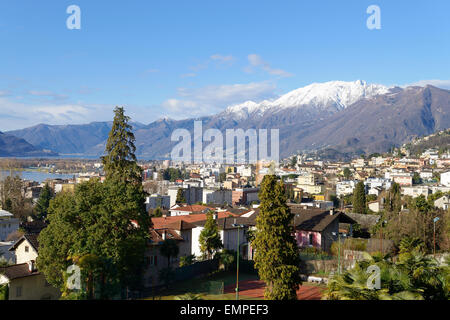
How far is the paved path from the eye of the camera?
19.5 meters

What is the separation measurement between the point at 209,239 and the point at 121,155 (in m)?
7.17

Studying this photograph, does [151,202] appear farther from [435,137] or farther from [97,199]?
[435,137]

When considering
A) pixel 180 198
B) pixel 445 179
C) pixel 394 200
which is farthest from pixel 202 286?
pixel 445 179

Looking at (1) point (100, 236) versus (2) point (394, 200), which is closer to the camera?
(1) point (100, 236)

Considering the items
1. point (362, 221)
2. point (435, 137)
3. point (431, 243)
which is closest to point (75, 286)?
point (431, 243)

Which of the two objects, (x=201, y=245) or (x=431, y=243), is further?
(x=431, y=243)

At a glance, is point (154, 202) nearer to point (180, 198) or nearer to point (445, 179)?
point (180, 198)

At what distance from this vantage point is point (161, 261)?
23312mm

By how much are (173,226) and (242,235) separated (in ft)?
15.5

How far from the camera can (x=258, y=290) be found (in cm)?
2064

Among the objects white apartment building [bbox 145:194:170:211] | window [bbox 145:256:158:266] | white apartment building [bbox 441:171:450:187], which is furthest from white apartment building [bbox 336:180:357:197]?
window [bbox 145:256:158:266]

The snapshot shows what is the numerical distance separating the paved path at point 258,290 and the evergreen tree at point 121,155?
7.41 metres

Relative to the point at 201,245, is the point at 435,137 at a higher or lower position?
higher
